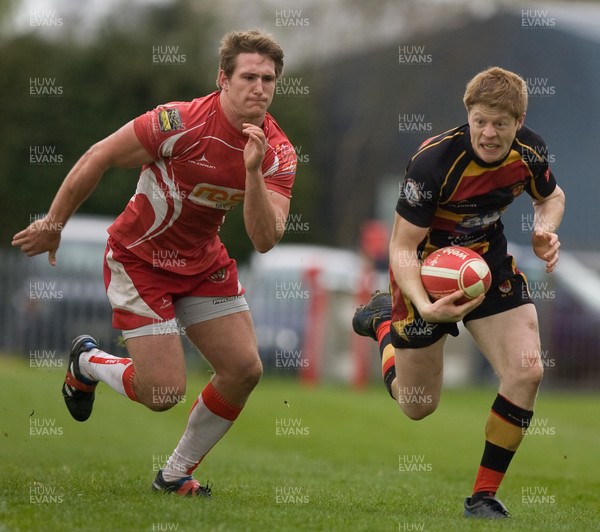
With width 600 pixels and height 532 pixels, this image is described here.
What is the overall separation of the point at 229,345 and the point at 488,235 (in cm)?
177

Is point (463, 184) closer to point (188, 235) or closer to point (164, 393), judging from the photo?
point (188, 235)

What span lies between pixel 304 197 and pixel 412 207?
23673 mm

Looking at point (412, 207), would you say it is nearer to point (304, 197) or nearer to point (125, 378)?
point (125, 378)

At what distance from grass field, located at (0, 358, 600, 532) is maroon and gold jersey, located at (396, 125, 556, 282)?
1.74 metres

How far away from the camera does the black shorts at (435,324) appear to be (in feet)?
21.8

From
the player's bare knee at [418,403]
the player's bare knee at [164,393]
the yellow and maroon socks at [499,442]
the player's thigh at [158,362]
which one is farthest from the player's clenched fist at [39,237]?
the yellow and maroon socks at [499,442]

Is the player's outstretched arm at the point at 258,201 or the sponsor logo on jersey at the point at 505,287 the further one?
the sponsor logo on jersey at the point at 505,287

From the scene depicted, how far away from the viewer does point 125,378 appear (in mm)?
7020

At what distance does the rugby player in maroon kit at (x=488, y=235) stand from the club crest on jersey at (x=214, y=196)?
1.02 metres

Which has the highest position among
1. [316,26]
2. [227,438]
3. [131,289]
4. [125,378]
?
[316,26]

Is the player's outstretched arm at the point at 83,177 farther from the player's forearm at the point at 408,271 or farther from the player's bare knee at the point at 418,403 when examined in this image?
the player's bare knee at the point at 418,403

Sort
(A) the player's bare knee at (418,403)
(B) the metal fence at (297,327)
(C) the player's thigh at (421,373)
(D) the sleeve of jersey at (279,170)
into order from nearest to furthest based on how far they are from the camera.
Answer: (D) the sleeve of jersey at (279,170) < (C) the player's thigh at (421,373) < (A) the player's bare knee at (418,403) < (B) the metal fence at (297,327)

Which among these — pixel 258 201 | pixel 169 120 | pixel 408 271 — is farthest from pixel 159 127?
pixel 408 271

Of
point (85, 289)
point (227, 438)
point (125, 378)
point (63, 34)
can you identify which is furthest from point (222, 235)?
point (125, 378)
